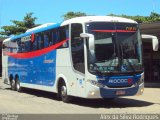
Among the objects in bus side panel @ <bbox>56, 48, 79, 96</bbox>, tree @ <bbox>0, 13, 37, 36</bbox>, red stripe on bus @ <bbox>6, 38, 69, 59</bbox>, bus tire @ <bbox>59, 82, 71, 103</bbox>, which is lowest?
bus tire @ <bbox>59, 82, 71, 103</bbox>

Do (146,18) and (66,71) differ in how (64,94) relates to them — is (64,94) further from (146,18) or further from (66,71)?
(146,18)

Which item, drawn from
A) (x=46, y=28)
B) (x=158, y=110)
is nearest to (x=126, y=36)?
(x=158, y=110)

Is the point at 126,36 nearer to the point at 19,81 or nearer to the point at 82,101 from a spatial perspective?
the point at 82,101

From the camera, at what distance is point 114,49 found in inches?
623

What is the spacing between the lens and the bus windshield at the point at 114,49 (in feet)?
50.9

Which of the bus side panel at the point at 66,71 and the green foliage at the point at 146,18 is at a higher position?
the green foliage at the point at 146,18

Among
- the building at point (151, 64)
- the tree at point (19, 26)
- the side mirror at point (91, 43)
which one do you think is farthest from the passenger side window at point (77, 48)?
the tree at point (19, 26)

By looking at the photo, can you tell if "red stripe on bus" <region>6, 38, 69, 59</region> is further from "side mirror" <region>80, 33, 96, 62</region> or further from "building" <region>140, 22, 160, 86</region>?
"building" <region>140, 22, 160, 86</region>

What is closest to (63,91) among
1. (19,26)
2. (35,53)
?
(35,53)

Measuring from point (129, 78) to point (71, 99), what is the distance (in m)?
2.95

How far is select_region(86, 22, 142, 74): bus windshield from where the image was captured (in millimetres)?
15523

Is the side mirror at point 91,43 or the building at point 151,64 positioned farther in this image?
the building at point 151,64

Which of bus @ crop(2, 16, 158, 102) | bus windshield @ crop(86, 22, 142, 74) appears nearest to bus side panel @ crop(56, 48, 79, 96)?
bus @ crop(2, 16, 158, 102)

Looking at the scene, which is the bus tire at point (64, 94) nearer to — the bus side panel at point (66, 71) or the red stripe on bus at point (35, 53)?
the bus side panel at point (66, 71)
